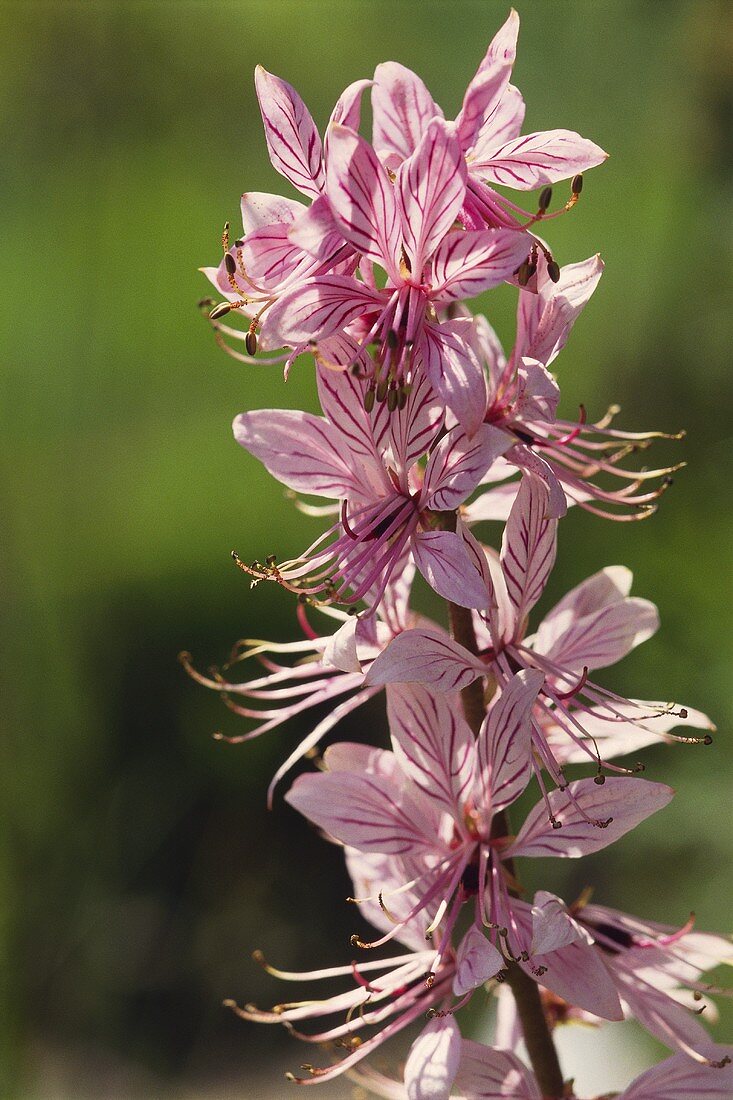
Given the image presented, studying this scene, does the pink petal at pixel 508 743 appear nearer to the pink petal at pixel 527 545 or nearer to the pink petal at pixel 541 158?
the pink petal at pixel 527 545

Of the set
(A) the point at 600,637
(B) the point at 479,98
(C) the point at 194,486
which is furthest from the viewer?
(C) the point at 194,486

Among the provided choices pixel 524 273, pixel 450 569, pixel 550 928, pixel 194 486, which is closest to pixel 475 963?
pixel 550 928

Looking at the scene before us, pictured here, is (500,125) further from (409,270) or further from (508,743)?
(508,743)

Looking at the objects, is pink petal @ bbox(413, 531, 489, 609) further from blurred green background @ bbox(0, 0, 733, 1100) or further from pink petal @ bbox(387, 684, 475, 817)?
blurred green background @ bbox(0, 0, 733, 1100)

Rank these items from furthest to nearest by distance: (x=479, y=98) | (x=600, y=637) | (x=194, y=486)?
(x=194, y=486), (x=600, y=637), (x=479, y=98)

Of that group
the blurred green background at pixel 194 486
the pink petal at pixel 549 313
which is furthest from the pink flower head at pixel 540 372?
the blurred green background at pixel 194 486

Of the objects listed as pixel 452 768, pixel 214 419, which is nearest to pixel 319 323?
pixel 452 768

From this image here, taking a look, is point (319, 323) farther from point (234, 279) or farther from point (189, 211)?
point (189, 211)
